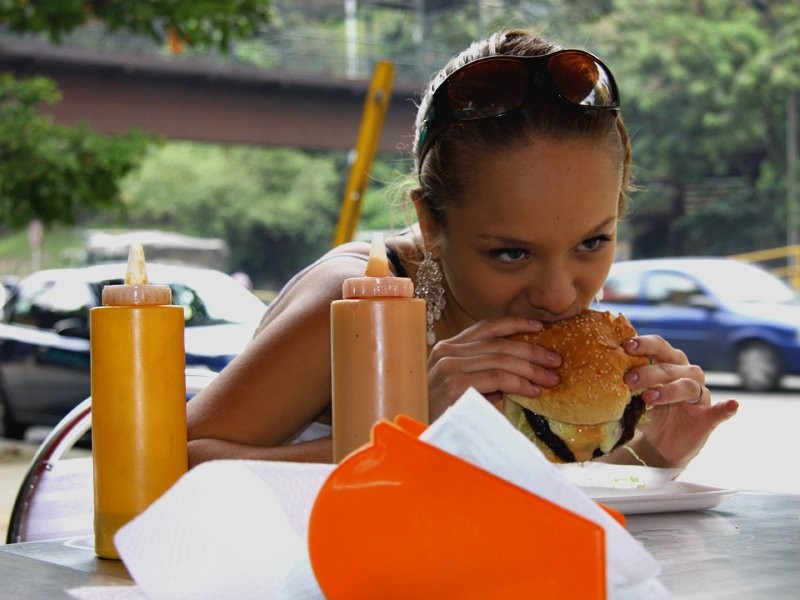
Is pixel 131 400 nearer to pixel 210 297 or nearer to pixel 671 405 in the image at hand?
pixel 671 405

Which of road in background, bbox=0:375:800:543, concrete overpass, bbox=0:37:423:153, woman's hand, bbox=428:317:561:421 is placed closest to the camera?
woman's hand, bbox=428:317:561:421

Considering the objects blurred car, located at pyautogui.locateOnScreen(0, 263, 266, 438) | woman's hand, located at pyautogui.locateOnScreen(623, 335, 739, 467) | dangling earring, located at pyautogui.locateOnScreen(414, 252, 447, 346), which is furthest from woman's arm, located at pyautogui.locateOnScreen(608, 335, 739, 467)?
blurred car, located at pyautogui.locateOnScreen(0, 263, 266, 438)

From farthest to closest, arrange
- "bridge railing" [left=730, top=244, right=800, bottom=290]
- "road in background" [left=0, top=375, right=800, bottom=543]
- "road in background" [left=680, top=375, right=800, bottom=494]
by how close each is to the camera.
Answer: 1. "bridge railing" [left=730, top=244, right=800, bottom=290]
2. "road in background" [left=680, top=375, right=800, bottom=494]
3. "road in background" [left=0, top=375, right=800, bottom=543]

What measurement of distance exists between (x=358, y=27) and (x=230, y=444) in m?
43.7

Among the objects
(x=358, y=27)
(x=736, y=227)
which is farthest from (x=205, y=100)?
(x=358, y=27)

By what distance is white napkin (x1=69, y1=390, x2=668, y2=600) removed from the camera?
3.04 ft

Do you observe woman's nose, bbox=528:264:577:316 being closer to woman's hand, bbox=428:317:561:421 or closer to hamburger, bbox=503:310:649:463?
hamburger, bbox=503:310:649:463

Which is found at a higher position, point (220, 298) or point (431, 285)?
point (431, 285)

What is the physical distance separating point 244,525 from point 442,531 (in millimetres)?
188

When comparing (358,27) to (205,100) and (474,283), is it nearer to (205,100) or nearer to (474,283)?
(205,100)

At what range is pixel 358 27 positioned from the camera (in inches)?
1745

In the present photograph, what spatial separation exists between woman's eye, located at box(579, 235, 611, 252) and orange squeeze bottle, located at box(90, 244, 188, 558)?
75 cm

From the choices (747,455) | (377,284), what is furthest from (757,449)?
(377,284)

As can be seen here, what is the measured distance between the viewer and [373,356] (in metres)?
1.25
